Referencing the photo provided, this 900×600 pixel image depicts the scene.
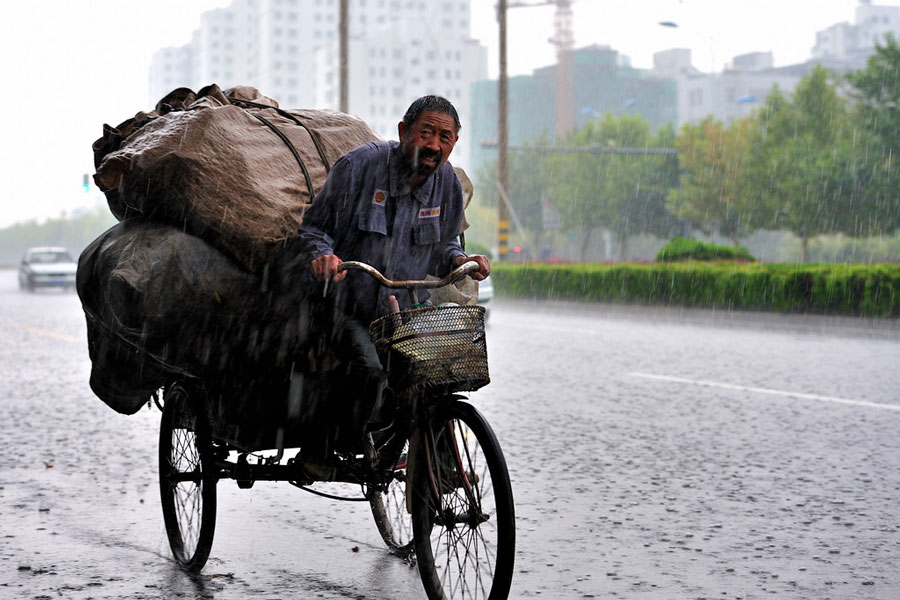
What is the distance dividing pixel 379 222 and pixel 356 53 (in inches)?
6083

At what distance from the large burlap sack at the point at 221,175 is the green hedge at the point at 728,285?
627 inches

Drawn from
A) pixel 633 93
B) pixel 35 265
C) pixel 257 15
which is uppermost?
pixel 257 15

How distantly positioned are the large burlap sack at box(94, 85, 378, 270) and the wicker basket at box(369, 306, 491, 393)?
107 centimetres

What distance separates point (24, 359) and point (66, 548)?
9671 mm

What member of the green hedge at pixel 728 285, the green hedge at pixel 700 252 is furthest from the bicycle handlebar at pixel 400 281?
the green hedge at pixel 700 252

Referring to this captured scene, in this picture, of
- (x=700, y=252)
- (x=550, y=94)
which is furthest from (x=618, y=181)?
→ (x=550, y=94)

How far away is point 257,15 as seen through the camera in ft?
559

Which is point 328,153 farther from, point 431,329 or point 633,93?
point 633,93

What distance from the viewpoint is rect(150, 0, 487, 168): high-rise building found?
156125 millimetres

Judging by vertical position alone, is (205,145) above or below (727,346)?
above

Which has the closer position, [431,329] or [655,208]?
[431,329]

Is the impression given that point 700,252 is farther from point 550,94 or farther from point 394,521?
point 550,94

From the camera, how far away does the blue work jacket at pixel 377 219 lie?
13.3 ft

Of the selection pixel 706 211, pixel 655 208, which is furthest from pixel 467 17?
pixel 706 211
